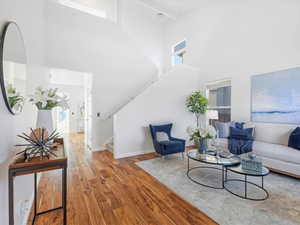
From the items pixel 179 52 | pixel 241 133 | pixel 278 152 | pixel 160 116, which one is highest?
pixel 179 52

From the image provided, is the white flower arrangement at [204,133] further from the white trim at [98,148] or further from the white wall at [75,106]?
the white wall at [75,106]

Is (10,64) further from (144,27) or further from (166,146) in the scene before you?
(144,27)

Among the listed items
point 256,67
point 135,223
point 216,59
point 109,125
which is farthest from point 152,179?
point 216,59

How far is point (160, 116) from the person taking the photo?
4.43 meters

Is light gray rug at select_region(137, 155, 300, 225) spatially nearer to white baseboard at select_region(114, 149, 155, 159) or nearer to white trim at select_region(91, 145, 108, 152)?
white baseboard at select_region(114, 149, 155, 159)

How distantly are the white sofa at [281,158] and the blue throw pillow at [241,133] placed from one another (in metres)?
0.34

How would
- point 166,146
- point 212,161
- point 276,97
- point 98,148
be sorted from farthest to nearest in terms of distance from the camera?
point 98,148
point 166,146
point 276,97
point 212,161

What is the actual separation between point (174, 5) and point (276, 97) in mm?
4824

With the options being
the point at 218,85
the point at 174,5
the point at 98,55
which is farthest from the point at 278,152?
the point at 174,5

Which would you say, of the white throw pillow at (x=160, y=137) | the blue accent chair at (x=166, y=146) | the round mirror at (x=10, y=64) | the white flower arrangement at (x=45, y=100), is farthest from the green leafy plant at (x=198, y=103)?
the round mirror at (x=10, y=64)

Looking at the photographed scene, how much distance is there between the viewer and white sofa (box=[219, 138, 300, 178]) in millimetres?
2543

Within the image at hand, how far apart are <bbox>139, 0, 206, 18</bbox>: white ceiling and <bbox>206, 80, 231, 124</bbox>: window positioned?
308 centimetres

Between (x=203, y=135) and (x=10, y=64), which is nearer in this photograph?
(x=10, y=64)

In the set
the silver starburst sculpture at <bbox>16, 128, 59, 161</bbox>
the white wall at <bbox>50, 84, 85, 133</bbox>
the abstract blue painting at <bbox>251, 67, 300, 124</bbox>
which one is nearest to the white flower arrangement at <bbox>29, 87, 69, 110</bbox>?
the silver starburst sculpture at <bbox>16, 128, 59, 161</bbox>
